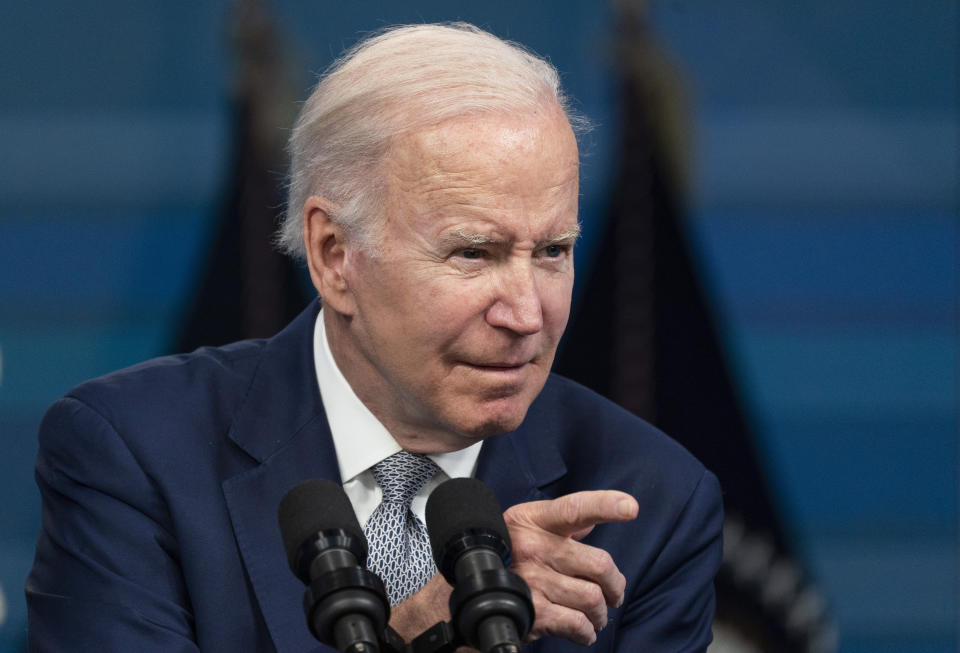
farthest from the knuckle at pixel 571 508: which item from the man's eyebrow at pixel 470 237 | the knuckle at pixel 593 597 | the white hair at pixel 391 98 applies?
the white hair at pixel 391 98

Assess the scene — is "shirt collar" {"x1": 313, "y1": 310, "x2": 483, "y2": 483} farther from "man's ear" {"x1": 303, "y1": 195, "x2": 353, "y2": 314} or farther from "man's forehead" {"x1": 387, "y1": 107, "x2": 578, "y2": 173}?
"man's forehead" {"x1": 387, "y1": 107, "x2": 578, "y2": 173}

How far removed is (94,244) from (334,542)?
7.01 feet

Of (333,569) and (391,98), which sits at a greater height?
(391,98)

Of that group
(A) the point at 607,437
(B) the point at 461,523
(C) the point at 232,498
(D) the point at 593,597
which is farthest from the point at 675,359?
(B) the point at 461,523

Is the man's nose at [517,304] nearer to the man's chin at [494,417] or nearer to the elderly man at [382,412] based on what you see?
the elderly man at [382,412]

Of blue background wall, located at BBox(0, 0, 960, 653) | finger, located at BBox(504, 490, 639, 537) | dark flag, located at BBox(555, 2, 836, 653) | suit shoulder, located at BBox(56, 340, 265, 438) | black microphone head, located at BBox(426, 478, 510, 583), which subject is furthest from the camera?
dark flag, located at BBox(555, 2, 836, 653)

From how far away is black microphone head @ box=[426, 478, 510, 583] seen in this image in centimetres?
130

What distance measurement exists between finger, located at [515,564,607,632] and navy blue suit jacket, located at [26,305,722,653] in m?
0.43

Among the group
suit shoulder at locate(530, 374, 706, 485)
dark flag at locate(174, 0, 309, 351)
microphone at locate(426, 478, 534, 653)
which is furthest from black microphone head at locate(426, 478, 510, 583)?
dark flag at locate(174, 0, 309, 351)

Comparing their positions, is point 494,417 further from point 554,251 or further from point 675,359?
point 675,359

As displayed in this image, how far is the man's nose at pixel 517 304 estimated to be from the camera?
5.93 ft

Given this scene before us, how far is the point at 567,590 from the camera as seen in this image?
5.18 feet

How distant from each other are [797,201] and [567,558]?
6.75 ft

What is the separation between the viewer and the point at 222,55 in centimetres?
325
